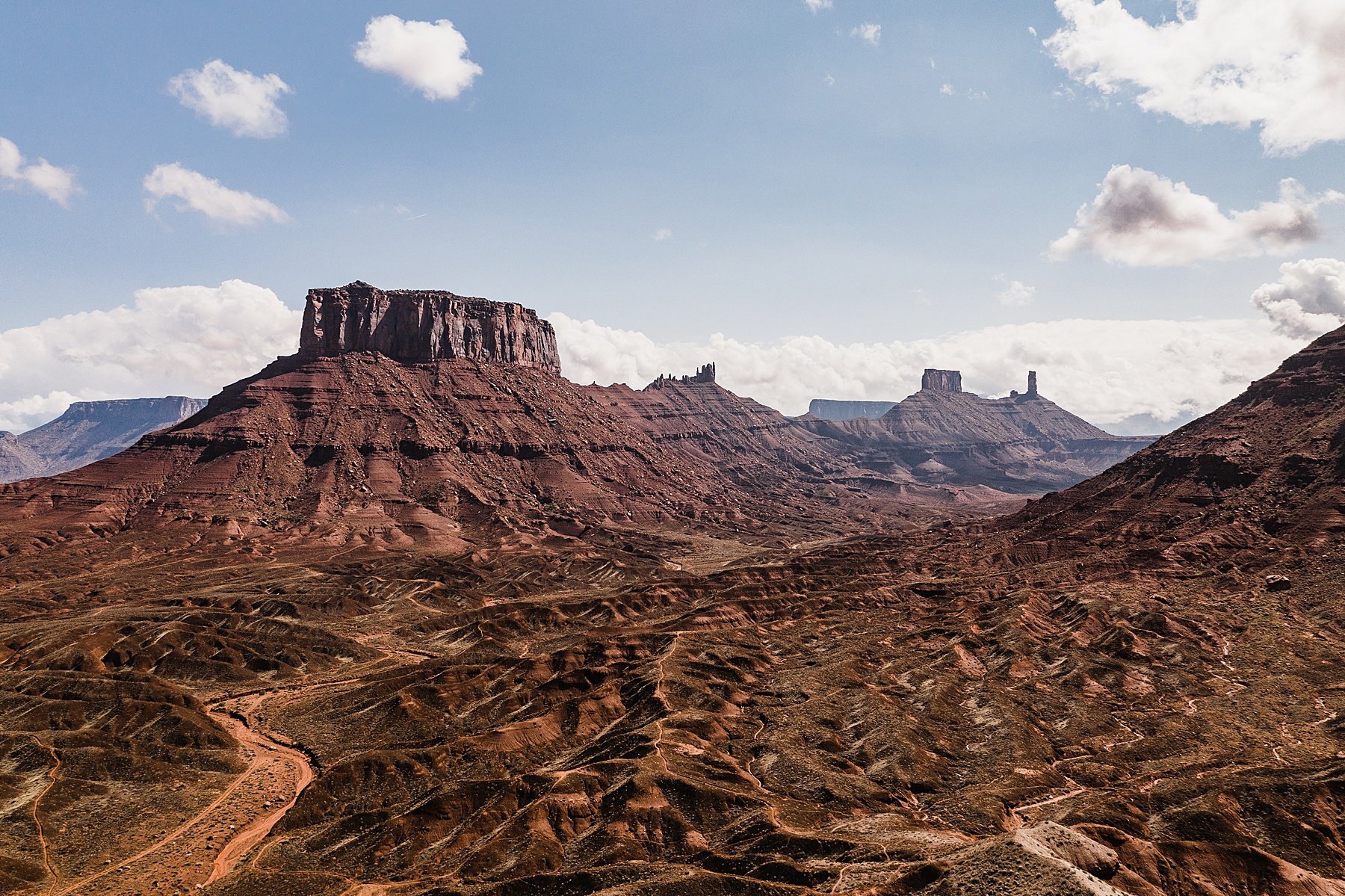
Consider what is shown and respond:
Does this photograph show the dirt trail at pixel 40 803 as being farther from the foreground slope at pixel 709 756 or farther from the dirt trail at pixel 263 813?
the dirt trail at pixel 263 813

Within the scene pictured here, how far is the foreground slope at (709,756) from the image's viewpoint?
76375mm

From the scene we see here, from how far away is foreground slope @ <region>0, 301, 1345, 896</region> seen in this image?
7638cm

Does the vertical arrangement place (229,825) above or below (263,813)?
below

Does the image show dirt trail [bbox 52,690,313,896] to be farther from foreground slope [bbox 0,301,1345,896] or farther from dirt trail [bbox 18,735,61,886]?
dirt trail [bbox 18,735,61,886]

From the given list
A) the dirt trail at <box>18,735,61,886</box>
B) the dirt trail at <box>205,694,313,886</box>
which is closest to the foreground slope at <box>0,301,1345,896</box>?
the dirt trail at <box>18,735,61,886</box>

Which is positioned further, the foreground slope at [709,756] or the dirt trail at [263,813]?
the dirt trail at [263,813]

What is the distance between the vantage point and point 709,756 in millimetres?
105938

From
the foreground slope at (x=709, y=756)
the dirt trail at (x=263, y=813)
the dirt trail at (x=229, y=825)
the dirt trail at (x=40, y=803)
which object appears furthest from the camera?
the dirt trail at (x=263, y=813)

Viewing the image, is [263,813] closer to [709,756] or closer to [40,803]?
[40,803]

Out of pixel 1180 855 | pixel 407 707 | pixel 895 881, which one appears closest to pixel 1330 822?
pixel 1180 855

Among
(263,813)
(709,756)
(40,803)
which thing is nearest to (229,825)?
(263,813)

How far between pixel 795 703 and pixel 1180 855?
6581 cm

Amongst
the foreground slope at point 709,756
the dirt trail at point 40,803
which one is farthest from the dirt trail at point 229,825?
the dirt trail at point 40,803

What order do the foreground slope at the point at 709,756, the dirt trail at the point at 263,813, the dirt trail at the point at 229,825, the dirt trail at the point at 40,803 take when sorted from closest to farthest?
the foreground slope at the point at 709,756 → the dirt trail at the point at 229,825 → the dirt trail at the point at 40,803 → the dirt trail at the point at 263,813
